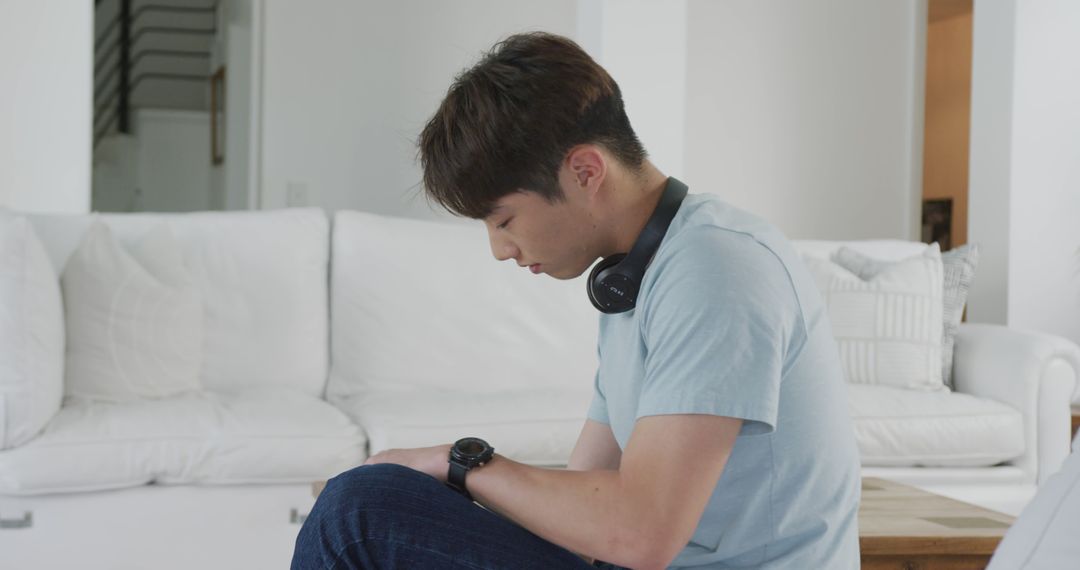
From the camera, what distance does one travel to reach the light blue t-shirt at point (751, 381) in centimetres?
100

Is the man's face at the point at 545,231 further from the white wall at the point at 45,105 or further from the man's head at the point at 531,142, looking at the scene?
the white wall at the point at 45,105

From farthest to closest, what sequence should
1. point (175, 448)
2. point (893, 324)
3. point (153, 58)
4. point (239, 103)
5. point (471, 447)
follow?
point (153, 58)
point (239, 103)
point (893, 324)
point (175, 448)
point (471, 447)

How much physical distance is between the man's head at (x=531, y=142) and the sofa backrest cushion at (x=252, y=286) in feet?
6.39

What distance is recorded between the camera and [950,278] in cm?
345

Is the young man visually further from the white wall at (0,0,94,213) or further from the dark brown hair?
the white wall at (0,0,94,213)

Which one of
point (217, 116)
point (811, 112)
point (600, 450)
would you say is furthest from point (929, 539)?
point (217, 116)

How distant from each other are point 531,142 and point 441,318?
2093mm

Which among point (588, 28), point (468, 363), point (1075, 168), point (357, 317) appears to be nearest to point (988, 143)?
point (1075, 168)

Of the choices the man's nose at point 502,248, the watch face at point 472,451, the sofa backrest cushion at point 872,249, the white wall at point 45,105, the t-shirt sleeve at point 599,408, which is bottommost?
the watch face at point 472,451

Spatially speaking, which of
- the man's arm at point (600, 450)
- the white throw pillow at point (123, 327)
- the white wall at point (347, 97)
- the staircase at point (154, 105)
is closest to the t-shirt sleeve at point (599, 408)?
the man's arm at point (600, 450)

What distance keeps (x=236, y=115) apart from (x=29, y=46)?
7.71ft

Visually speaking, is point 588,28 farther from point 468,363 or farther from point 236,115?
point 236,115

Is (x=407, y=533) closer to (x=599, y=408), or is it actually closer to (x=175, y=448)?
(x=599, y=408)

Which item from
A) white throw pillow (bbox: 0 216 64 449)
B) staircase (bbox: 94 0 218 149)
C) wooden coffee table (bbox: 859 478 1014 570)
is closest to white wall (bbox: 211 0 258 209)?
staircase (bbox: 94 0 218 149)
